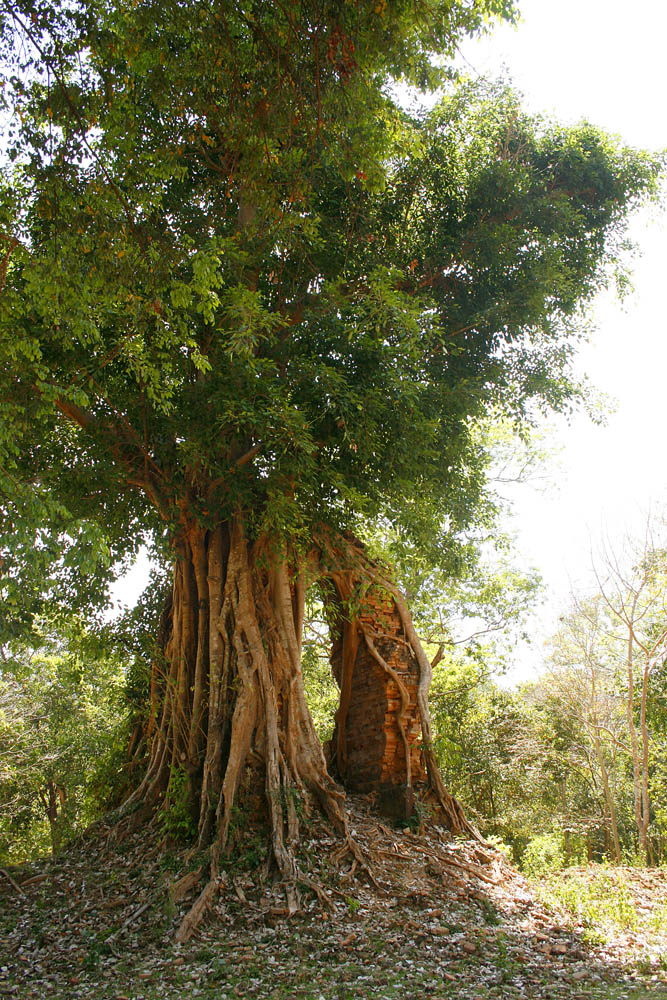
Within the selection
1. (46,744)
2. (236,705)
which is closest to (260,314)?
(236,705)

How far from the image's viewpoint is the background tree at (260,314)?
194 inches

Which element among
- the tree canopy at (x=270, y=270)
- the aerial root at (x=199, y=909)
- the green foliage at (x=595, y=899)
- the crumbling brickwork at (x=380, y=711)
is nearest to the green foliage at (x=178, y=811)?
the aerial root at (x=199, y=909)

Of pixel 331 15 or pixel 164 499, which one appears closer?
pixel 331 15

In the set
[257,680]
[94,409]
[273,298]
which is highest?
[273,298]

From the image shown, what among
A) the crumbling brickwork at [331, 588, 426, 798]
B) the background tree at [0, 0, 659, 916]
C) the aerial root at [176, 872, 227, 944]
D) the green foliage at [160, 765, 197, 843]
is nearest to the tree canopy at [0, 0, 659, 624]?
the background tree at [0, 0, 659, 916]

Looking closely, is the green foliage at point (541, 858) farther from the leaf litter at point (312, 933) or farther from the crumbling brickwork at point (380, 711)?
the leaf litter at point (312, 933)

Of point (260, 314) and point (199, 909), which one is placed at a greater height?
point (260, 314)

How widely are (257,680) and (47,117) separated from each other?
19.1ft

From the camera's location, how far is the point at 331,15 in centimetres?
440

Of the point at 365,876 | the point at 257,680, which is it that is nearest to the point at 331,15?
the point at 257,680

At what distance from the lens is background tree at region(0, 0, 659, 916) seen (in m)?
4.92

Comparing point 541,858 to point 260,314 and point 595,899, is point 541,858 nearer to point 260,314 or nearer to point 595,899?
point 595,899

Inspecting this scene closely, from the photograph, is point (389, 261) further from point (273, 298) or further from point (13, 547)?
point (13, 547)

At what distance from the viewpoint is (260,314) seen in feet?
21.4
